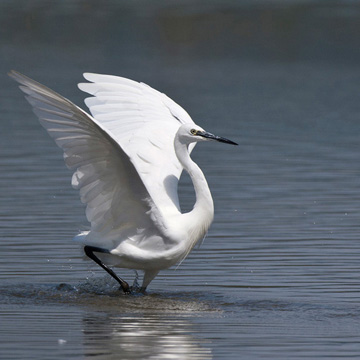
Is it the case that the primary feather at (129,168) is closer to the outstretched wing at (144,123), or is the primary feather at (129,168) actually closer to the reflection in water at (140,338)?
the outstretched wing at (144,123)

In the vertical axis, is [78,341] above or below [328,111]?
above

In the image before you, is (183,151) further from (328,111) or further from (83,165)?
(328,111)

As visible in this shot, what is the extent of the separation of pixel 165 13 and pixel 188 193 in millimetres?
44438

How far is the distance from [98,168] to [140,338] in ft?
6.07

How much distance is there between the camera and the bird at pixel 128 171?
386 inches

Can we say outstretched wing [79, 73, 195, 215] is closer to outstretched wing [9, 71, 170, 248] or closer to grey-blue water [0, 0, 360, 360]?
outstretched wing [9, 71, 170, 248]

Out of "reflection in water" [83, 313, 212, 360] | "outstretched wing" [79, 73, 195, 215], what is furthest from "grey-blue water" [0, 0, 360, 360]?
"outstretched wing" [79, 73, 195, 215]

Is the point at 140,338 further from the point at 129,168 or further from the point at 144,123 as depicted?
the point at 144,123

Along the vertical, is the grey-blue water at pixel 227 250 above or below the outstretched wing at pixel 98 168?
below

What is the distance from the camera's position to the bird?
980 cm

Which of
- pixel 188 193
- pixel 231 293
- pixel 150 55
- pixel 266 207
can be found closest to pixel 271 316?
pixel 231 293

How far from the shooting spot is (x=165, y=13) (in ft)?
195

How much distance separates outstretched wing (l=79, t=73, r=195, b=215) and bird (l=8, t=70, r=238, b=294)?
0.01 metres

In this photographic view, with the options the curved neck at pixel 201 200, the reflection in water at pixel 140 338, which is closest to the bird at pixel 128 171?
the curved neck at pixel 201 200
